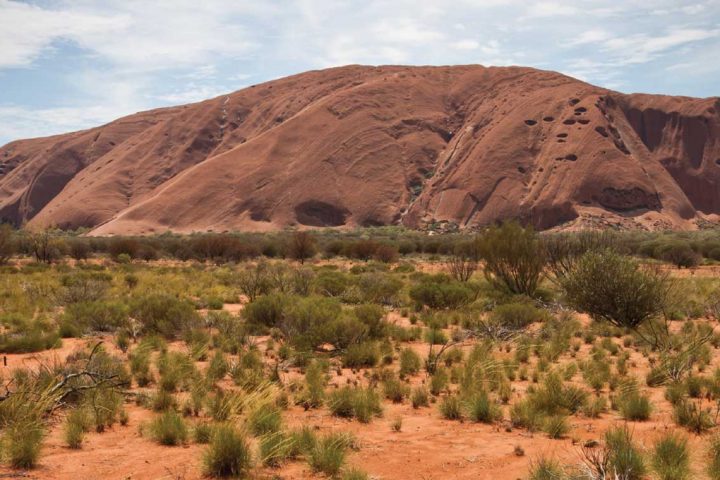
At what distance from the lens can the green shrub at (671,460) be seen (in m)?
5.71

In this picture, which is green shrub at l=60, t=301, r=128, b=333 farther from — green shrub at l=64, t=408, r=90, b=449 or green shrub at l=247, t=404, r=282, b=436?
green shrub at l=247, t=404, r=282, b=436

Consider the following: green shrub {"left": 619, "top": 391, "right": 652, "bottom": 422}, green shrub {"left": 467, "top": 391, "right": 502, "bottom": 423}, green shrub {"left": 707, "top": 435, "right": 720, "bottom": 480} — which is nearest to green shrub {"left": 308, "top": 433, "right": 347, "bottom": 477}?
green shrub {"left": 467, "top": 391, "right": 502, "bottom": 423}

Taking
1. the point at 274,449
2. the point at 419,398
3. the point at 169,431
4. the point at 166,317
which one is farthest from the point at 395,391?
the point at 166,317

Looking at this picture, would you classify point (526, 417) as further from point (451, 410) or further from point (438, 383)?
point (438, 383)

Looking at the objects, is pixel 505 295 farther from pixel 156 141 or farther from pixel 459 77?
pixel 156 141

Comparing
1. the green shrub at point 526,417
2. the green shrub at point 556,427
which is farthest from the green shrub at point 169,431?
the green shrub at point 556,427

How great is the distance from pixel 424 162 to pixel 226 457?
87.2 m

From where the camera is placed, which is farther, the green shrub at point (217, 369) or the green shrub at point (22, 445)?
the green shrub at point (217, 369)

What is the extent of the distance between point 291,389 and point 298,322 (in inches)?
152

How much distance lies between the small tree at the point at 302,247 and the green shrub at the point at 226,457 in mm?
32516

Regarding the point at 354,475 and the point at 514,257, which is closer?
the point at 354,475

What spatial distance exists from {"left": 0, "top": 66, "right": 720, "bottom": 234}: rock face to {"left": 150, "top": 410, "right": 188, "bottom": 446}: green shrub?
234ft

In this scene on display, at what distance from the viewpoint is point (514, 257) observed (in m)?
19.7

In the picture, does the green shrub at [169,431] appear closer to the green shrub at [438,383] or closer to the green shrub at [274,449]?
the green shrub at [274,449]
